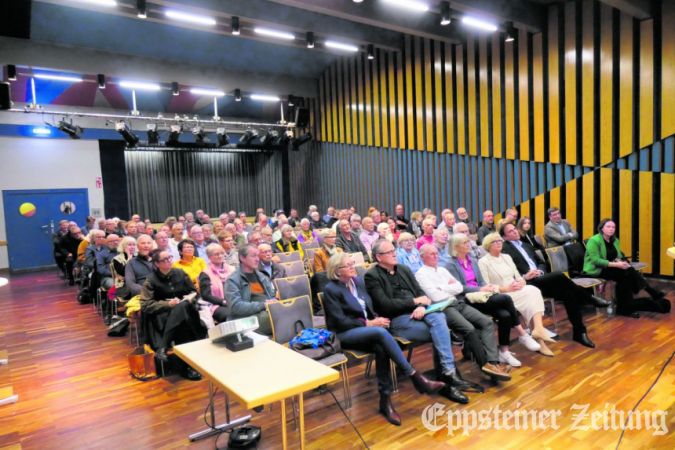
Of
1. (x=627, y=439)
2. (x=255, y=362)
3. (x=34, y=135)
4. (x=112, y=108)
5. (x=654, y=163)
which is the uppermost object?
(x=112, y=108)

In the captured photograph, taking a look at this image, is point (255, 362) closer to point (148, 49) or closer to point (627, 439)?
point (627, 439)

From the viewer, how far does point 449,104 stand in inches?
360

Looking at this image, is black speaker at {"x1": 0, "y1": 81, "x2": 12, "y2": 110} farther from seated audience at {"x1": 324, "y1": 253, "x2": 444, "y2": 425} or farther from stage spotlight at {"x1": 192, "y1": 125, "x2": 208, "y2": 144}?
seated audience at {"x1": 324, "y1": 253, "x2": 444, "y2": 425}

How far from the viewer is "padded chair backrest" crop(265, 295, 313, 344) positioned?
340 cm

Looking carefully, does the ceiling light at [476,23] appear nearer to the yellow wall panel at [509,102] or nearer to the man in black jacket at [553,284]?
the yellow wall panel at [509,102]

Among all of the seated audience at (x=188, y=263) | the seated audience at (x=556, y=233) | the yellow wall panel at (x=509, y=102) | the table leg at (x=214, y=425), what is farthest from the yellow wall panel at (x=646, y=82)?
the table leg at (x=214, y=425)

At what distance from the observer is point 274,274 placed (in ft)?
16.4

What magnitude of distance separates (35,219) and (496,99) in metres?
11.0

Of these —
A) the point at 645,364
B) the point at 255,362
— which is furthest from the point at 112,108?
the point at 645,364

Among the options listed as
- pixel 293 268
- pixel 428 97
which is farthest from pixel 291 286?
pixel 428 97

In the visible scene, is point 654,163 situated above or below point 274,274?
above

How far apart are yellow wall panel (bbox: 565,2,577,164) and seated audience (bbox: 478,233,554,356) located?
4.05 metres

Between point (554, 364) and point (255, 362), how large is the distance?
2.86m

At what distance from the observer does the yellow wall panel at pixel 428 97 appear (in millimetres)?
9375
